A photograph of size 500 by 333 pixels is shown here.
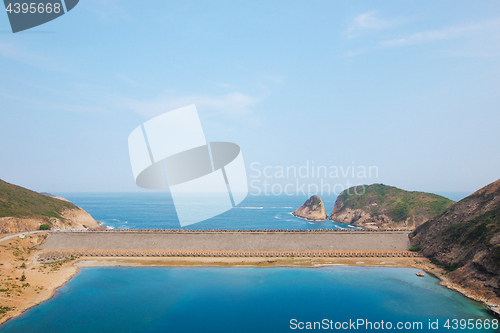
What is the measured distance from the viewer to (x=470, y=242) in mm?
46375

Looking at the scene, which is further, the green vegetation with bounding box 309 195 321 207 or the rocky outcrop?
the green vegetation with bounding box 309 195 321 207

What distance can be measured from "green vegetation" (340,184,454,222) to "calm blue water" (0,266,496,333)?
209ft

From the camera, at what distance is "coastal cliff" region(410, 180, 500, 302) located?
125 ft

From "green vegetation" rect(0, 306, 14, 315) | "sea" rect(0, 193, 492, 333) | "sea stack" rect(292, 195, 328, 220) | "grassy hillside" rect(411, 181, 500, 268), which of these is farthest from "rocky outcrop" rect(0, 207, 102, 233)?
"sea stack" rect(292, 195, 328, 220)

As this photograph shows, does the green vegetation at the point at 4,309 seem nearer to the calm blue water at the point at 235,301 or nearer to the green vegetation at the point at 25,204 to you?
the calm blue water at the point at 235,301

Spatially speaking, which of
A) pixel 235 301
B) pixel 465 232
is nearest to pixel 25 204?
pixel 235 301

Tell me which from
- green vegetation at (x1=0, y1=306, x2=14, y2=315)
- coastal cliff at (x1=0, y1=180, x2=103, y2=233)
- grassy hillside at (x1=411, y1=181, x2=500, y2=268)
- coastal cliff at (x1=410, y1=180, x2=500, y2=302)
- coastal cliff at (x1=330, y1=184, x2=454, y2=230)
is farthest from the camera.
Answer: coastal cliff at (x1=330, y1=184, x2=454, y2=230)

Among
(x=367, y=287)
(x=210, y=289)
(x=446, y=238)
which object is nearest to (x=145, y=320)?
(x=210, y=289)

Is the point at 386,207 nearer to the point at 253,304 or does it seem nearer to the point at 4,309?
the point at 253,304

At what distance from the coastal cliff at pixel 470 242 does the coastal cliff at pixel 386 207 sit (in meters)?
43.6

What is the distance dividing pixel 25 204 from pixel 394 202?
421 ft

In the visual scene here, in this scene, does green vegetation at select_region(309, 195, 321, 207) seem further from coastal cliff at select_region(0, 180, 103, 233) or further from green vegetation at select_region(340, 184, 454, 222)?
coastal cliff at select_region(0, 180, 103, 233)

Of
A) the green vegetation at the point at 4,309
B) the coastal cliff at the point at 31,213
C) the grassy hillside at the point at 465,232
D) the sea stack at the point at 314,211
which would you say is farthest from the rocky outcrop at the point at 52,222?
the sea stack at the point at 314,211

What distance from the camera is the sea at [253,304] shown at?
2992 cm
